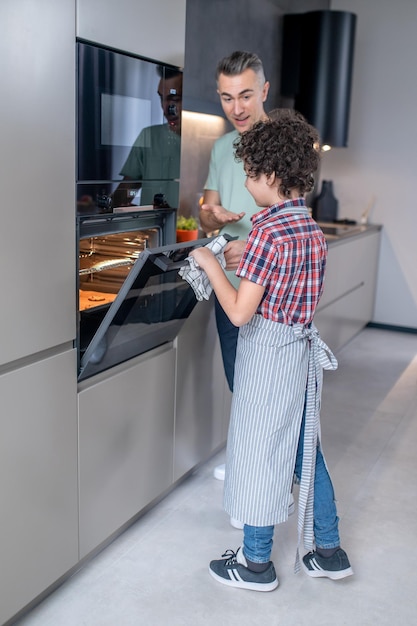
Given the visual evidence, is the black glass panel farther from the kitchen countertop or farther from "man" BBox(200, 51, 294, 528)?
the kitchen countertop

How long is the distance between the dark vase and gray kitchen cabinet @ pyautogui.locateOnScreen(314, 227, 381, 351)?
367 millimetres

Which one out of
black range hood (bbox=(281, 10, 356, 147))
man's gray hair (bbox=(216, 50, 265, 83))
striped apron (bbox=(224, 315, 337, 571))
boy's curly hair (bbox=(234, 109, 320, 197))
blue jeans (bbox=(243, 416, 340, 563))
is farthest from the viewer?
black range hood (bbox=(281, 10, 356, 147))

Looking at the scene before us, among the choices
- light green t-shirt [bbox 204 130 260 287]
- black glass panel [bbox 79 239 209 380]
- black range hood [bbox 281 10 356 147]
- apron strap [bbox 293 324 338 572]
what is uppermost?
black range hood [bbox 281 10 356 147]

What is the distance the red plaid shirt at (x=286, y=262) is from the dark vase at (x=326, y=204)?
3.25 m

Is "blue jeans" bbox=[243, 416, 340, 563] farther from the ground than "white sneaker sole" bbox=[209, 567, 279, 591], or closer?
farther from the ground

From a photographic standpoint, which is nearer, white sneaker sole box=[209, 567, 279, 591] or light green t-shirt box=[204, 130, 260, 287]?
white sneaker sole box=[209, 567, 279, 591]

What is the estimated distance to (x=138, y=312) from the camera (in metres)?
1.84

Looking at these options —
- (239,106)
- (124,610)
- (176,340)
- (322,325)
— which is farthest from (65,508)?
(322,325)

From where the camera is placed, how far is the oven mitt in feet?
5.83

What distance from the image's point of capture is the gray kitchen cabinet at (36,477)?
1561mm

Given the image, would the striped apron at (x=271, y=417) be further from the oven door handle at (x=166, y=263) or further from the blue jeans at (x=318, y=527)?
the oven door handle at (x=166, y=263)

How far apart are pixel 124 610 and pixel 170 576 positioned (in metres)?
0.20

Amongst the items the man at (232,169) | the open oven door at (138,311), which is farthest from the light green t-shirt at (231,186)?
the open oven door at (138,311)

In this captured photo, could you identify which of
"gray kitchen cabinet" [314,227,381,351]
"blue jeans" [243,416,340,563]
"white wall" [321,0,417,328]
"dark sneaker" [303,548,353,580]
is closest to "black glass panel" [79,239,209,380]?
"blue jeans" [243,416,340,563]
